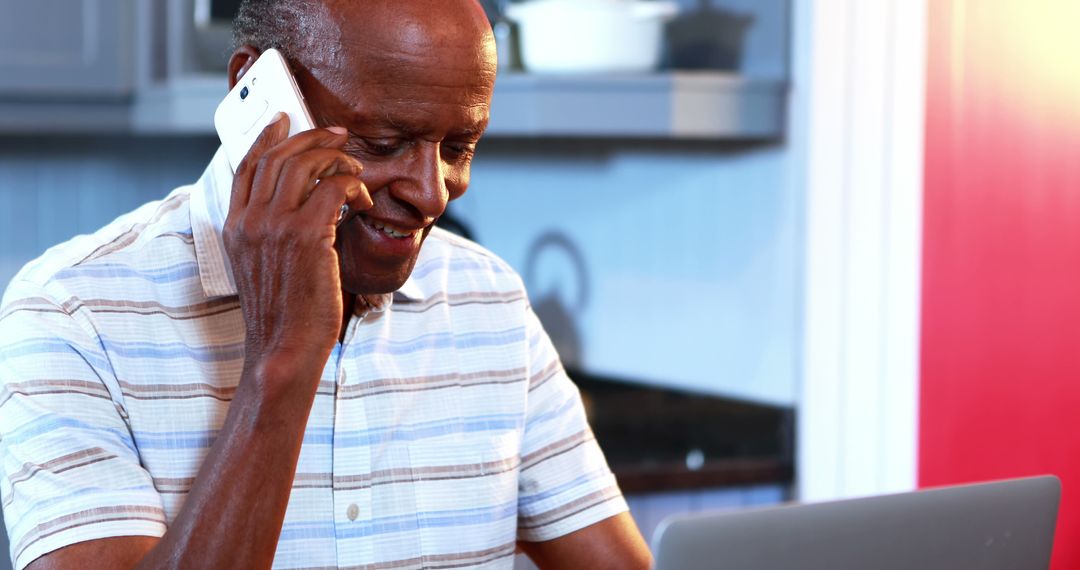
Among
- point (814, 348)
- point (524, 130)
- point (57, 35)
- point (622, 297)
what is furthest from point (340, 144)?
point (622, 297)

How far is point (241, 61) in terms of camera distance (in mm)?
1145

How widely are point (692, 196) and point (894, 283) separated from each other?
0.52 m

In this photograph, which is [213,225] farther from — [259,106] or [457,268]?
[457,268]

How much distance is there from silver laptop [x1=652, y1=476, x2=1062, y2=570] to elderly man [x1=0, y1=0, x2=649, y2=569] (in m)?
0.34

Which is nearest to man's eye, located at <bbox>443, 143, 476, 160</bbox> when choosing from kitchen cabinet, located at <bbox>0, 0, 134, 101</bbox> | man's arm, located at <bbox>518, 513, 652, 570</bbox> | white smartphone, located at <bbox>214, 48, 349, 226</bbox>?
white smartphone, located at <bbox>214, 48, 349, 226</bbox>

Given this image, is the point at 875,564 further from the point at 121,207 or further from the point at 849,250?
the point at 121,207

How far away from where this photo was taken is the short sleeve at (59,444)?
0.98m

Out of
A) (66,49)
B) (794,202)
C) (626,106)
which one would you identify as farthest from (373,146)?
(66,49)

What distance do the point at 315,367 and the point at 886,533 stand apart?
1.38ft

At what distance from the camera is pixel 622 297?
2.57 m

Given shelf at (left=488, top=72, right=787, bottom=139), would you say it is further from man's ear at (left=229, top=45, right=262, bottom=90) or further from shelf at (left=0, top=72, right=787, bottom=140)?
man's ear at (left=229, top=45, right=262, bottom=90)

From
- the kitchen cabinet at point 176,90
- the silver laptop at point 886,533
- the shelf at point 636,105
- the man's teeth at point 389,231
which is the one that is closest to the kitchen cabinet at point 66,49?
the kitchen cabinet at point 176,90

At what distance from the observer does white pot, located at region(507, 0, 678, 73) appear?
2143 mm

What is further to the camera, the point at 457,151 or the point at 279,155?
the point at 457,151
